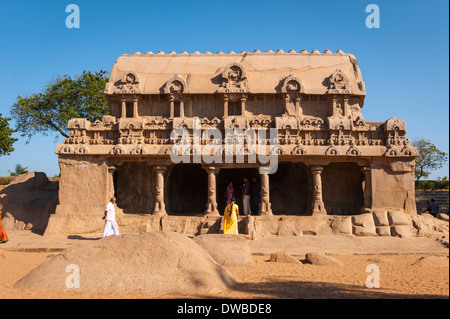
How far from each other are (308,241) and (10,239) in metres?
9.65

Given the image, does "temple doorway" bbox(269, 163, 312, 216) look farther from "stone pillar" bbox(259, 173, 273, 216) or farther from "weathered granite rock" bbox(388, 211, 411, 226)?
"weathered granite rock" bbox(388, 211, 411, 226)

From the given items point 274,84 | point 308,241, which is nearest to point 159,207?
point 308,241

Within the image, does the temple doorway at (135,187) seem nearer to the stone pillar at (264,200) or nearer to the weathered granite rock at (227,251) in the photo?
the stone pillar at (264,200)

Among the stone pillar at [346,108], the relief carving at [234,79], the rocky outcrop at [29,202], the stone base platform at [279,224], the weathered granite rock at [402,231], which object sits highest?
the relief carving at [234,79]

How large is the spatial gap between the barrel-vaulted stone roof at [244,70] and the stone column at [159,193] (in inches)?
123

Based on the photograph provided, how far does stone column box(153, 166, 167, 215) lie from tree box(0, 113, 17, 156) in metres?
17.8

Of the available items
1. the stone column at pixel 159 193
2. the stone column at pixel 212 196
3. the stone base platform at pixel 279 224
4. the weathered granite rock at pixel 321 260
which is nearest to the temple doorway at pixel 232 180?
the stone column at pixel 212 196

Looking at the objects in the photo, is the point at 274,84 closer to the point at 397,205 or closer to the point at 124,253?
the point at 397,205

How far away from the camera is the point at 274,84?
15.0 metres

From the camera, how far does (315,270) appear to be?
8.92 m

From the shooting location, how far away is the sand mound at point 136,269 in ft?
22.3

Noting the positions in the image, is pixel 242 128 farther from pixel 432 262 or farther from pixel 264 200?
pixel 432 262

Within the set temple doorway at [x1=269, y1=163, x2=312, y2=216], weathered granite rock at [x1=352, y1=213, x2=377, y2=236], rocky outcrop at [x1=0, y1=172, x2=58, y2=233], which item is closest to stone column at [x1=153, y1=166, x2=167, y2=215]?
rocky outcrop at [x1=0, y1=172, x2=58, y2=233]

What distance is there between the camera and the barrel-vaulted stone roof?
49.1ft
